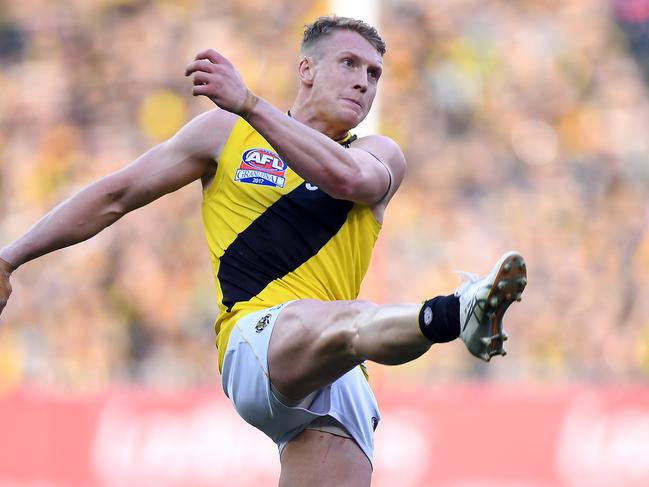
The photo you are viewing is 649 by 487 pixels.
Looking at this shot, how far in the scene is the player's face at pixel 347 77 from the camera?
523cm

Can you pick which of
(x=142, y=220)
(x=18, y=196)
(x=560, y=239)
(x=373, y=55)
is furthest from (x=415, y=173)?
(x=373, y=55)

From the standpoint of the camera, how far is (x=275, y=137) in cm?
462

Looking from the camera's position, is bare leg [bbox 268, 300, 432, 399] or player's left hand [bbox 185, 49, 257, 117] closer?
bare leg [bbox 268, 300, 432, 399]

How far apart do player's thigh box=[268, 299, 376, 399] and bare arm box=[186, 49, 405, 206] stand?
47cm

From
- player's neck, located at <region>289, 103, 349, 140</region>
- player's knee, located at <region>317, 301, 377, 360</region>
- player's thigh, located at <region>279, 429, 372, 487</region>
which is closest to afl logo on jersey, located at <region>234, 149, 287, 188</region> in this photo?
player's neck, located at <region>289, 103, 349, 140</region>

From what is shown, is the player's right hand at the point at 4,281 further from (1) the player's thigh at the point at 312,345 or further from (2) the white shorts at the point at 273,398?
(1) the player's thigh at the point at 312,345

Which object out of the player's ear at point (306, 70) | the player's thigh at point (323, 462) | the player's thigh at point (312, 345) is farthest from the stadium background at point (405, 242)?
the player's thigh at point (312, 345)

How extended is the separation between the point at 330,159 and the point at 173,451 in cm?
534

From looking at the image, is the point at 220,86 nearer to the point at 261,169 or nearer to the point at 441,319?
the point at 261,169

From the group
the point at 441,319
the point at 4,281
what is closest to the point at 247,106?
the point at 441,319

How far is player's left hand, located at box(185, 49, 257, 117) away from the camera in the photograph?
4586 millimetres

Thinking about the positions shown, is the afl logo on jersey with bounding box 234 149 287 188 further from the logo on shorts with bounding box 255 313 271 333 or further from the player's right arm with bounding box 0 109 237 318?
the logo on shorts with bounding box 255 313 271 333

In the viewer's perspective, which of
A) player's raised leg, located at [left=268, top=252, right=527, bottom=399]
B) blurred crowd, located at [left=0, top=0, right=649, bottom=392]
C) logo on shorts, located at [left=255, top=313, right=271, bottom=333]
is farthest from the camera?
blurred crowd, located at [left=0, top=0, right=649, bottom=392]

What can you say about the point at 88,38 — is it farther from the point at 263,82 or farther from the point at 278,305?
the point at 278,305
